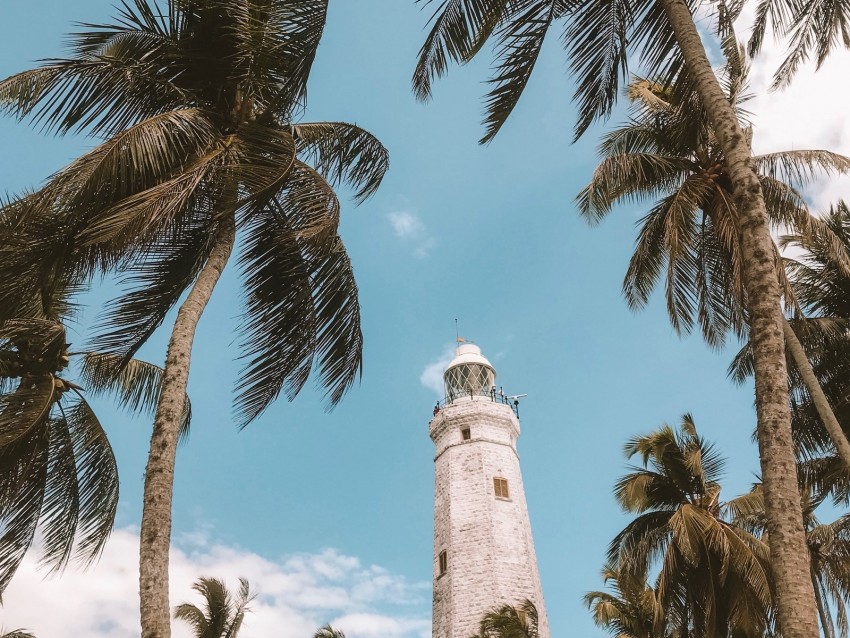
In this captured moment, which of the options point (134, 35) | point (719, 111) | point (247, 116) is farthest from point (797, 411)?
point (134, 35)

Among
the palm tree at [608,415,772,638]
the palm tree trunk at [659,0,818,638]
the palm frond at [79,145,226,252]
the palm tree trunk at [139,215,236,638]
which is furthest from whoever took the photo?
the palm tree at [608,415,772,638]

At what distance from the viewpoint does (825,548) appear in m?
18.9

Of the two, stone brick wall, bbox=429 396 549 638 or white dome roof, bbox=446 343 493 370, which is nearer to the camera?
stone brick wall, bbox=429 396 549 638

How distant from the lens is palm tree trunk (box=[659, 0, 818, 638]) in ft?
22.6

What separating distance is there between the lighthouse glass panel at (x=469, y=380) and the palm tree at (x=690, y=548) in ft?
61.2

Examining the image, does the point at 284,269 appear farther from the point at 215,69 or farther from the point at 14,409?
the point at 14,409

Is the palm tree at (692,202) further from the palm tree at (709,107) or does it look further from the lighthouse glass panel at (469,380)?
the lighthouse glass panel at (469,380)

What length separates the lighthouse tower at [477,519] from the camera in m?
28.9

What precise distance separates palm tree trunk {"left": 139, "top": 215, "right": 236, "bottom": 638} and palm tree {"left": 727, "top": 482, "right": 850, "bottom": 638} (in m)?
14.3

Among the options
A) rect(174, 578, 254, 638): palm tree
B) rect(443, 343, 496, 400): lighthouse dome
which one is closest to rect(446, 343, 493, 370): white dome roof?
rect(443, 343, 496, 400): lighthouse dome

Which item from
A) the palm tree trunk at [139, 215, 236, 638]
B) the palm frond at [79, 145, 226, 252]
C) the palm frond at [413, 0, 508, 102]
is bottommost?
the palm tree trunk at [139, 215, 236, 638]

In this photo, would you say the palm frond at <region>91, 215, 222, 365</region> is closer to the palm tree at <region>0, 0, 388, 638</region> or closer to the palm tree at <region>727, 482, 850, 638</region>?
the palm tree at <region>0, 0, 388, 638</region>

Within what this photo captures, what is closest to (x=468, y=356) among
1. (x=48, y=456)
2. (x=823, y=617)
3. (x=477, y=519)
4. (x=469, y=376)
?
(x=469, y=376)

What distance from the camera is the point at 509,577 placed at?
29328 millimetres
